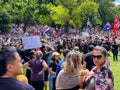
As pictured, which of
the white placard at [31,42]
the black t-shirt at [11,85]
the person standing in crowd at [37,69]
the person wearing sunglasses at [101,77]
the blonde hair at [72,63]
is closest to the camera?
the black t-shirt at [11,85]

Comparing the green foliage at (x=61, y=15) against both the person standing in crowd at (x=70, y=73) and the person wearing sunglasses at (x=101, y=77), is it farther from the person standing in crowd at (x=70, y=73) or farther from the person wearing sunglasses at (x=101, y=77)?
the person wearing sunglasses at (x=101, y=77)

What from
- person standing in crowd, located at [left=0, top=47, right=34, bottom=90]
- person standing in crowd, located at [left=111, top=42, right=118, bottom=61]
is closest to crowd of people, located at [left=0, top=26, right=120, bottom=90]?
→ person standing in crowd, located at [left=0, top=47, right=34, bottom=90]

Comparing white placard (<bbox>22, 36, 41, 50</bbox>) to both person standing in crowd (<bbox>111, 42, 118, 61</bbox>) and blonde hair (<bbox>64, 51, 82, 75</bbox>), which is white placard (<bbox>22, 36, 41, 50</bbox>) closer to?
blonde hair (<bbox>64, 51, 82, 75</bbox>)

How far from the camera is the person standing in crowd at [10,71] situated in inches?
147

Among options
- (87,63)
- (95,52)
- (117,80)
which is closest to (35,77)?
(87,63)

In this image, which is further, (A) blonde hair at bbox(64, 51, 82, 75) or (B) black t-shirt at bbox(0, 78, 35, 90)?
(A) blonde hair at bbox(64, 51, 82, 75)

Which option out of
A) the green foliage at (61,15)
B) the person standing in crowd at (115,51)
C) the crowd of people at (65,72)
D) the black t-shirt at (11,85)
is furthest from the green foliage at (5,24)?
the black t-shirt at (11,85)

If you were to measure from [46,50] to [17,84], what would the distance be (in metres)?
10.3

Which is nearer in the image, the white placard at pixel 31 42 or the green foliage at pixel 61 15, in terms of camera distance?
the white placard at pixel 31 42

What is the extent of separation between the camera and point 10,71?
3.81 meters

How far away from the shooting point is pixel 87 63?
9.84 m

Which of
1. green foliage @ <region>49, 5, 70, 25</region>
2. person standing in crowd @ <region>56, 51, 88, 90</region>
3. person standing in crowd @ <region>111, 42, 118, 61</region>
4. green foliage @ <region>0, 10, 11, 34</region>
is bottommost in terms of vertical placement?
person standing in crowd @ <region>111, 42, 118, 61</region>

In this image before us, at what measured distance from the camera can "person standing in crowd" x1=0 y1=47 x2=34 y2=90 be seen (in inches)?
147

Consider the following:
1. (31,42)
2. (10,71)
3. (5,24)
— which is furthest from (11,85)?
(5,24)
